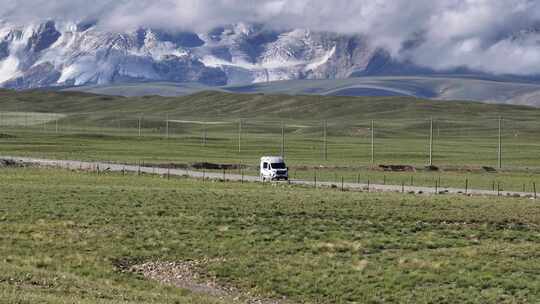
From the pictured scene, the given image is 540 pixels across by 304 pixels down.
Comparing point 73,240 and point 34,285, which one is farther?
point 73,240

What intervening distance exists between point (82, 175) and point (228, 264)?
1820 inches

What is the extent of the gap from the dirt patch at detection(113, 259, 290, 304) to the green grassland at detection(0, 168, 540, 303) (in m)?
0.53

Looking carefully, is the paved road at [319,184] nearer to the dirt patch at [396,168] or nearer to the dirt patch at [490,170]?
the dirt patch at [396,168]

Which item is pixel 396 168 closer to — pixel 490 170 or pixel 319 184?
pixel 490 170

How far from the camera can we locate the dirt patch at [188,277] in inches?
1312

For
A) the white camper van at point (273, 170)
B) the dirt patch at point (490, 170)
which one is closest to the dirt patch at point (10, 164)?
the white camper van at point (273, 170)

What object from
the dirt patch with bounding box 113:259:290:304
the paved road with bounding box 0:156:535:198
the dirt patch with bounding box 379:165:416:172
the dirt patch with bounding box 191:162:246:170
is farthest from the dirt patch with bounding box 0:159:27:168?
the dirt patch with bounding box 113:259:290:304

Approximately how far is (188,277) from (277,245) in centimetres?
589

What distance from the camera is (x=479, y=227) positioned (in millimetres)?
47531

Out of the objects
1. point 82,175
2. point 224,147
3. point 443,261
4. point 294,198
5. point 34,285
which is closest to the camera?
point 34,285

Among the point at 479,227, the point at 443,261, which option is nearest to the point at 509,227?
the point at 479,227

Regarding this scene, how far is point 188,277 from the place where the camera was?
35781 millimetres

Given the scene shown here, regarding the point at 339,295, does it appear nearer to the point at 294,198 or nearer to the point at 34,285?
the point at 34,285

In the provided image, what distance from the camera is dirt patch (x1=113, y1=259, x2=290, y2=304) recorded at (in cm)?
3331
